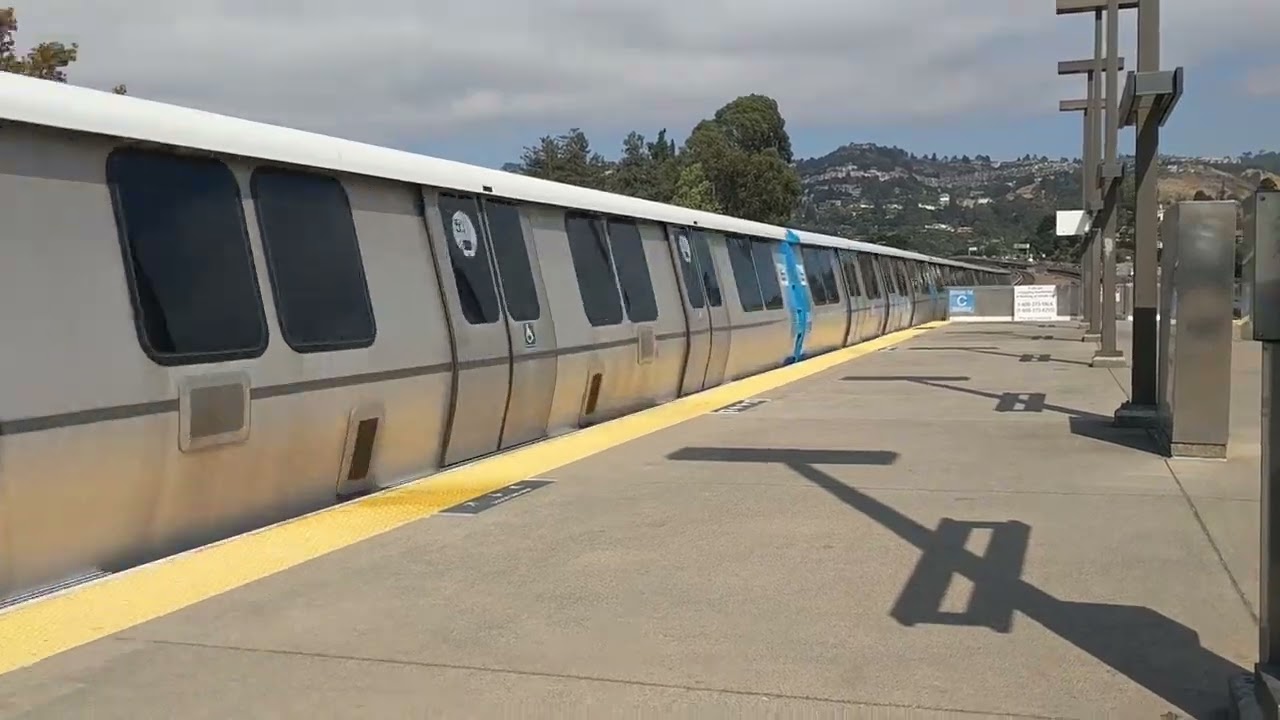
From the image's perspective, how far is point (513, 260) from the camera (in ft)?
29.6

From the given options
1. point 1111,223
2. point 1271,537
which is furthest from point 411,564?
point 1111,223

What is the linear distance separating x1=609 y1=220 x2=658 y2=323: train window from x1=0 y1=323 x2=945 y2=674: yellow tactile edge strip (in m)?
2.22

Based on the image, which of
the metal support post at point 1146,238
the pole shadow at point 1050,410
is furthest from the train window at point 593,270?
the metal support post at point 1146,238

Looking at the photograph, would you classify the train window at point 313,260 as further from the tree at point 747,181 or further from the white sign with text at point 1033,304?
the tree at point 747,181

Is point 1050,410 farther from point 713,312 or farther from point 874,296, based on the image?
point 874,296

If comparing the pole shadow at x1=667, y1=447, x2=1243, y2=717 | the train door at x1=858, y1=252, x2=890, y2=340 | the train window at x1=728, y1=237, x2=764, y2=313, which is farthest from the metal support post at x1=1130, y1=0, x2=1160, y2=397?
the train door at x1=858, y1=252, x2=890, y2=340

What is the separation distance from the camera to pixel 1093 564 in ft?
17.7

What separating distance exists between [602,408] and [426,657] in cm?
654

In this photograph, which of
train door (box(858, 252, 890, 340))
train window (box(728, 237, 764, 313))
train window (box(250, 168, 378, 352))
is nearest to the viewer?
train window (box(250, 168, 378, 352))

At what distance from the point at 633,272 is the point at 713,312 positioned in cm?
264

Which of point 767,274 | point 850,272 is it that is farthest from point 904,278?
point 767,274

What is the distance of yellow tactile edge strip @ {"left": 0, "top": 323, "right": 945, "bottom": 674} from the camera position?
4457mm

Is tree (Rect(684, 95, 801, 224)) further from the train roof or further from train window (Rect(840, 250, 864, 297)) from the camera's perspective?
the train roof

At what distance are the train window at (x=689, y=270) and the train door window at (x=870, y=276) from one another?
12.8m
